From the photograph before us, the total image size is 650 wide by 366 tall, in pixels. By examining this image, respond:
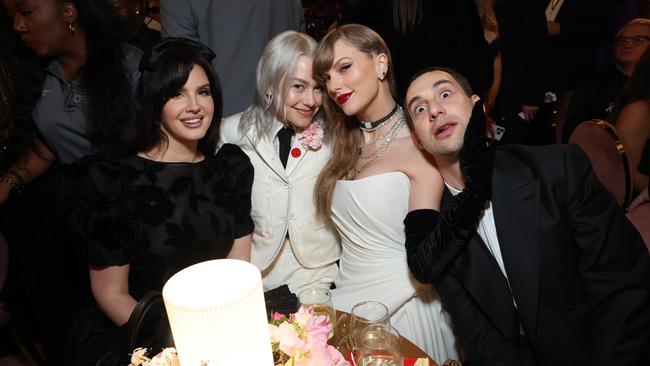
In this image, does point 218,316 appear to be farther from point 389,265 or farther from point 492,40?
point 492,40

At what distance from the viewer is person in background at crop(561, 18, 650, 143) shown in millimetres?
3482

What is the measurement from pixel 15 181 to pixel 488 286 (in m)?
2.50

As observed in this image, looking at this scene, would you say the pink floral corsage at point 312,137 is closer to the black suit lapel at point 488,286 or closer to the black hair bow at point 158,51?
the black hair bow at point 158,51

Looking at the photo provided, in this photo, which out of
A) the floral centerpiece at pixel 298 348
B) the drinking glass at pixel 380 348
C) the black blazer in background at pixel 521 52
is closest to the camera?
the floral centerpiece at pixel 298 348

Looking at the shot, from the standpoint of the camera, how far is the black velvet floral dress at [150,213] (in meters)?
2.11

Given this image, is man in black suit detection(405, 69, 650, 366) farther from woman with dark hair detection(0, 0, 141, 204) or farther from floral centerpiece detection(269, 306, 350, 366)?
woman with dark hair detection(0, 0, 141, 204)

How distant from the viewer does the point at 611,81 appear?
3.91 m

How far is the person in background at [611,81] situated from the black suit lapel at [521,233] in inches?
91.2

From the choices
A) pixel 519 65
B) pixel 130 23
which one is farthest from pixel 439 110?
pixel 519 65

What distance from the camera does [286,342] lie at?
117 centimetres

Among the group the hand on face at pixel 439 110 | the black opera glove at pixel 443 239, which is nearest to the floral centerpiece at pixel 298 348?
the black opera glove at pixel 443 239

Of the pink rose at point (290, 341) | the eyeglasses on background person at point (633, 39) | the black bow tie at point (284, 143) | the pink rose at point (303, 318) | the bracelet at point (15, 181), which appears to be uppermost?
the eyeglasses on background person at point (633, 39)

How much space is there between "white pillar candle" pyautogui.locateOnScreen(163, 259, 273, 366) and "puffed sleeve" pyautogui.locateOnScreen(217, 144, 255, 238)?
1323mm

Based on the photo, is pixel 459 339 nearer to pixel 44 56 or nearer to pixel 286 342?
pixel 286 342
